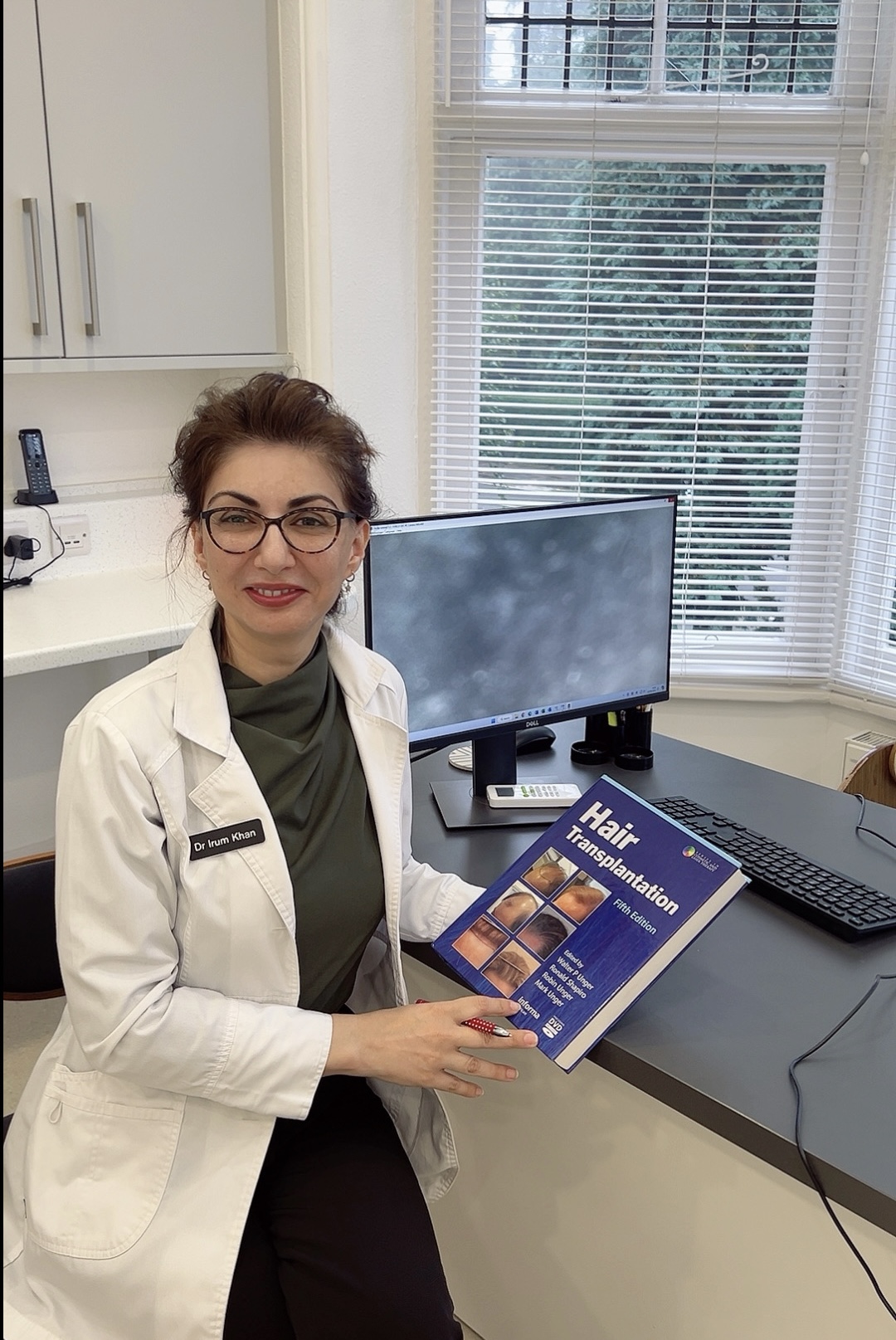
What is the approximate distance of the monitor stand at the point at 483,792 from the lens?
169 cm

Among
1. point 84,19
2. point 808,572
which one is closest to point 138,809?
point 84,19

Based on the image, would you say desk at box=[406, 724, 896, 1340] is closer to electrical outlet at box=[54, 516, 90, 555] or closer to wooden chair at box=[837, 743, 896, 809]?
wooden chair at box=[837, 743, 896, 809]

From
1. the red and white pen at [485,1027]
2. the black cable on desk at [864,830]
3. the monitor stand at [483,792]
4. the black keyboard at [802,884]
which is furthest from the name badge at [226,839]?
the black cable on desk at [864,830]

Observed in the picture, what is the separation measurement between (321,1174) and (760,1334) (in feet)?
1.74

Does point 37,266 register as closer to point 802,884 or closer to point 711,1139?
point 802,884

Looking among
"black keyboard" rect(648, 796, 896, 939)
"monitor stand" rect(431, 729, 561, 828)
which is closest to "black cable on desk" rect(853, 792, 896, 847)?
"black keyboard" rect(648, 796, 896, 939)

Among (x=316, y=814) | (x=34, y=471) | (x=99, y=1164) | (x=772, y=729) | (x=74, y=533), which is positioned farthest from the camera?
(x=772, y=729)

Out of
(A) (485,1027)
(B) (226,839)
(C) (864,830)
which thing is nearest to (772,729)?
(C) (864,830)

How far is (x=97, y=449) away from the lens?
2891 mm

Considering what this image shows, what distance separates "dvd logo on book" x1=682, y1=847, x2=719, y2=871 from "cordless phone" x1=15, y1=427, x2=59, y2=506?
81.8 inches

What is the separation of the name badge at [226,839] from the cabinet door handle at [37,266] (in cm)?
160

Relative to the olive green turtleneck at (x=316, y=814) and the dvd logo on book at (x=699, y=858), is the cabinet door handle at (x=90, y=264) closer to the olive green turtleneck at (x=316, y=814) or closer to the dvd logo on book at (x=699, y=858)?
the olive green turtleneck at (x=316, y=814)

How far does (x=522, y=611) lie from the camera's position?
166 cm

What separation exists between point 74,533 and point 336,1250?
2076 mm
